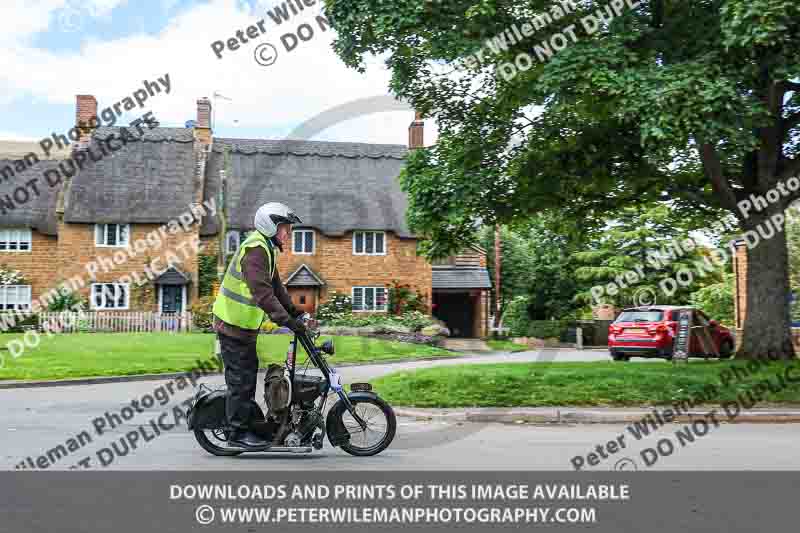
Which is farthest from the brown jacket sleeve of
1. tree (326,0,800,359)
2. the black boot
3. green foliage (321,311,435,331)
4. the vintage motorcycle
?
green foliage (321,311,435,331)

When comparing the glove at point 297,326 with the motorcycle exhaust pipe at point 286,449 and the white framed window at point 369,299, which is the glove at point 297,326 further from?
the white framed window at point 369,299

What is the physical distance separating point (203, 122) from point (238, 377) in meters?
39.3

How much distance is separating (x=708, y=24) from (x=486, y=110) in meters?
4.40

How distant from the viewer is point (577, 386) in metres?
13.0

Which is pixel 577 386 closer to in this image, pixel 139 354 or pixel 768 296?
pixel 768 296

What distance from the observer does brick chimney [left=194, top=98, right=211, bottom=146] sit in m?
44.0

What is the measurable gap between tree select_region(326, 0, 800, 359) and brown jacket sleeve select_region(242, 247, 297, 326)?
7.16 metres

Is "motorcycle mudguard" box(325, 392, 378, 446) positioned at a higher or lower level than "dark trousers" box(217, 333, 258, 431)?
lower

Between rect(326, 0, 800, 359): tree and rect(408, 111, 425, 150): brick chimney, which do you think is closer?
rect(326, 0, 800, 359): tree

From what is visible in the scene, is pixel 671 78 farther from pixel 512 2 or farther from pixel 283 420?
pixel 283 420

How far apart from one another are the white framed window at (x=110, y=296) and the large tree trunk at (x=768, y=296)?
101 ft

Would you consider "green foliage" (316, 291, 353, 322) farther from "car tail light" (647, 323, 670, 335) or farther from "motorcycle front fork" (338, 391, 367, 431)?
"motorcycle front fork" (338, 391, 367, 431)

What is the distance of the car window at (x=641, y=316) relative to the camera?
71.2 ft
